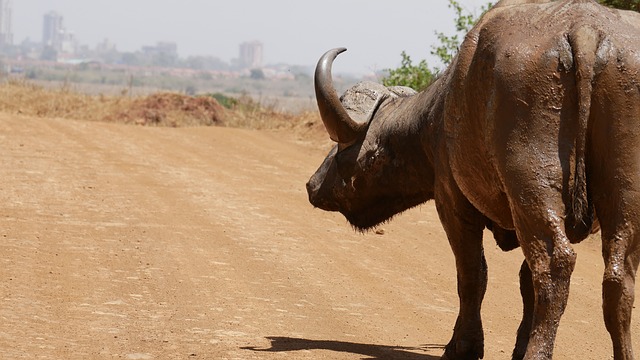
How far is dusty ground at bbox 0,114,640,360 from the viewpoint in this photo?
8266mm

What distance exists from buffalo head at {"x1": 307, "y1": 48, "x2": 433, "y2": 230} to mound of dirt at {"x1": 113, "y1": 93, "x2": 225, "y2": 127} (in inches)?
742

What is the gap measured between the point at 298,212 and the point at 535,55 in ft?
28.9

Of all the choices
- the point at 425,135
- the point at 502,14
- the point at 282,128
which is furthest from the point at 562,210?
the point at 282,128

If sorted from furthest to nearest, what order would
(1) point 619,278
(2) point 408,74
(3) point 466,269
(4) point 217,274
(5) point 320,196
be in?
(2) point 408,74
(4) point 217,274
(5) point 320,196
(3) point 466,269
(1) point 619,278

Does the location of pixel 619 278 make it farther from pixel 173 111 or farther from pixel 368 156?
pixel 173 111

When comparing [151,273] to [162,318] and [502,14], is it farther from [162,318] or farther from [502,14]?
[502,14]

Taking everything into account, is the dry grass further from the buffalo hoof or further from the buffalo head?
the buffalo hoof

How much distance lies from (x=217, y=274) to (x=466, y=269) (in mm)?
3353

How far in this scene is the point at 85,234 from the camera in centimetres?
1220

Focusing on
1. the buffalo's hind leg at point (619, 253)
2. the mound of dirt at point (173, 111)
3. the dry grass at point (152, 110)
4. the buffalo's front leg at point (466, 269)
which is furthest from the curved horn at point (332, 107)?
the mound of dirt at point (173, 111)

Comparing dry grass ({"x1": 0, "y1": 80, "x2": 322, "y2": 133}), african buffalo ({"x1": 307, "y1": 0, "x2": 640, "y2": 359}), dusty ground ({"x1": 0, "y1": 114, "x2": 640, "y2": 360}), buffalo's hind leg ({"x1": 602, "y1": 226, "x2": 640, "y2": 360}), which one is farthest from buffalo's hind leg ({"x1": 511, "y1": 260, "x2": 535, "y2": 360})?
dry grass ({"x1": 0, "y1": 80, "x2": 322, "y2": 133})

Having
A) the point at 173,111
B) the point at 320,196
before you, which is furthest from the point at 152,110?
the point at 320,196

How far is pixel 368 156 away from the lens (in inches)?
331

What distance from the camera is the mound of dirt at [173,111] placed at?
27594 millimetres
